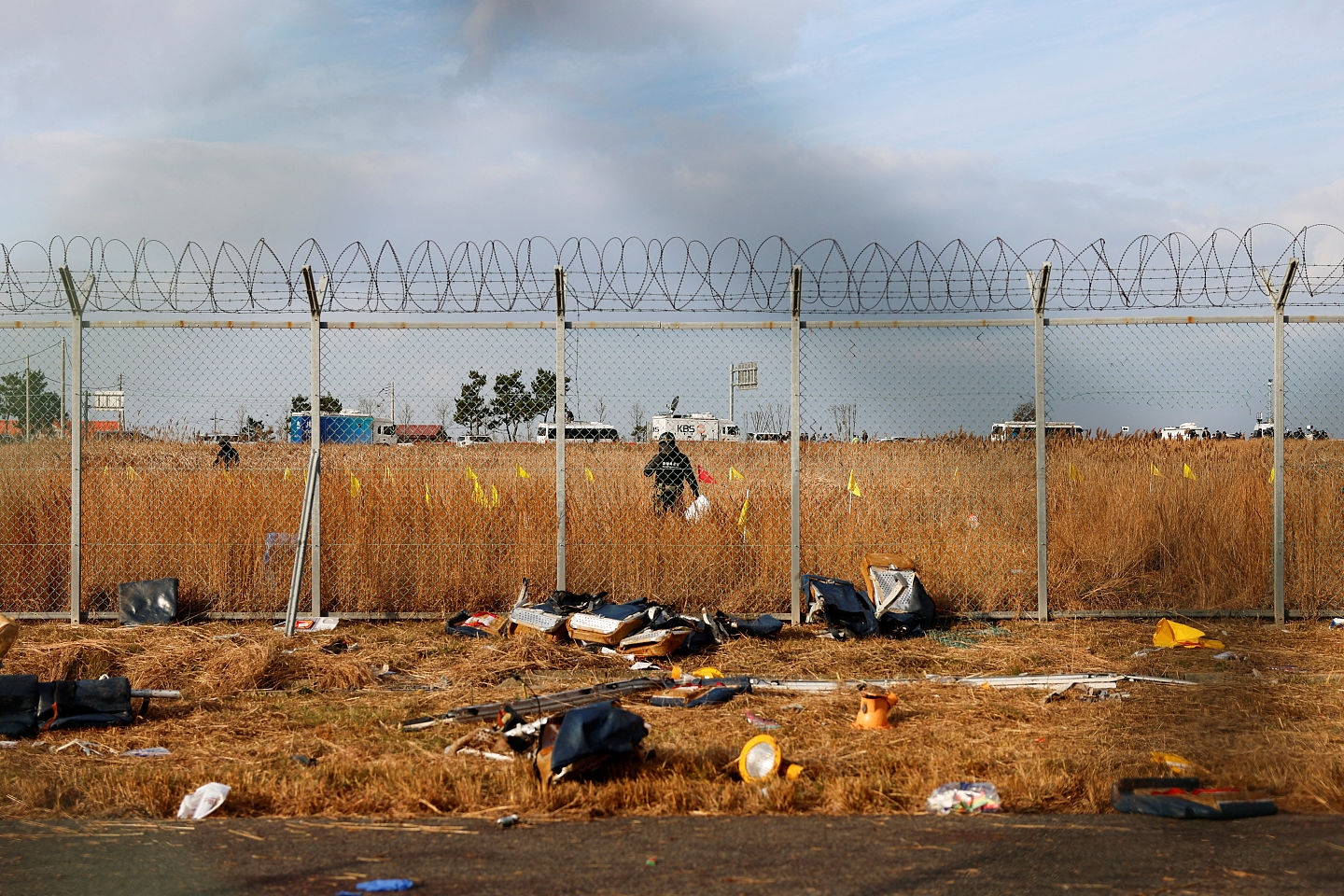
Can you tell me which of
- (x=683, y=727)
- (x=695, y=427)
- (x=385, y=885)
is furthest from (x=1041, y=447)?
(x=385, y=885)

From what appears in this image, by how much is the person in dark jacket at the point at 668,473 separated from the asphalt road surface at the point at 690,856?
5.08 meters

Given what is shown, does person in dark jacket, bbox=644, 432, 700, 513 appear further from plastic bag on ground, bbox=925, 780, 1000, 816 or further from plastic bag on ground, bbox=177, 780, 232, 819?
plastic bag on ground, bbox=177, 780, 232, 819

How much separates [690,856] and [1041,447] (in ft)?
19.8

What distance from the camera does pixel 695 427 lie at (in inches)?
402

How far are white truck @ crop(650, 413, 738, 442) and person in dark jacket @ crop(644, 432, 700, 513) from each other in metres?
0.19

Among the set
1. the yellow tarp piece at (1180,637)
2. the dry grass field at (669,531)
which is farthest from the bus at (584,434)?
the yellow tarp piece at (1180,637)

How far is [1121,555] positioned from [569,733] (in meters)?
6.54

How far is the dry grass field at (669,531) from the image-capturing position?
8945 millimetres

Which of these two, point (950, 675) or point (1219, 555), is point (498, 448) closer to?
point (950, 675)

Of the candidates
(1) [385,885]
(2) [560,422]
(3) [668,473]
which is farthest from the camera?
(3) [668,473]

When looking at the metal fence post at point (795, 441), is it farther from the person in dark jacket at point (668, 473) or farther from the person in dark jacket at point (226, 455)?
the person in dark jacket at point (226, 455)

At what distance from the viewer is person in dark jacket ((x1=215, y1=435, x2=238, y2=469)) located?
958 cm

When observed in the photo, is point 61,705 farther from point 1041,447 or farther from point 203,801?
point 1041,447

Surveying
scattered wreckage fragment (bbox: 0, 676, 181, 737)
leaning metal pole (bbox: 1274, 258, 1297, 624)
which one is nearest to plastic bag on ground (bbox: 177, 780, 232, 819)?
scattered wreckage fragment (bbox: 0, 676, 181, 737)
